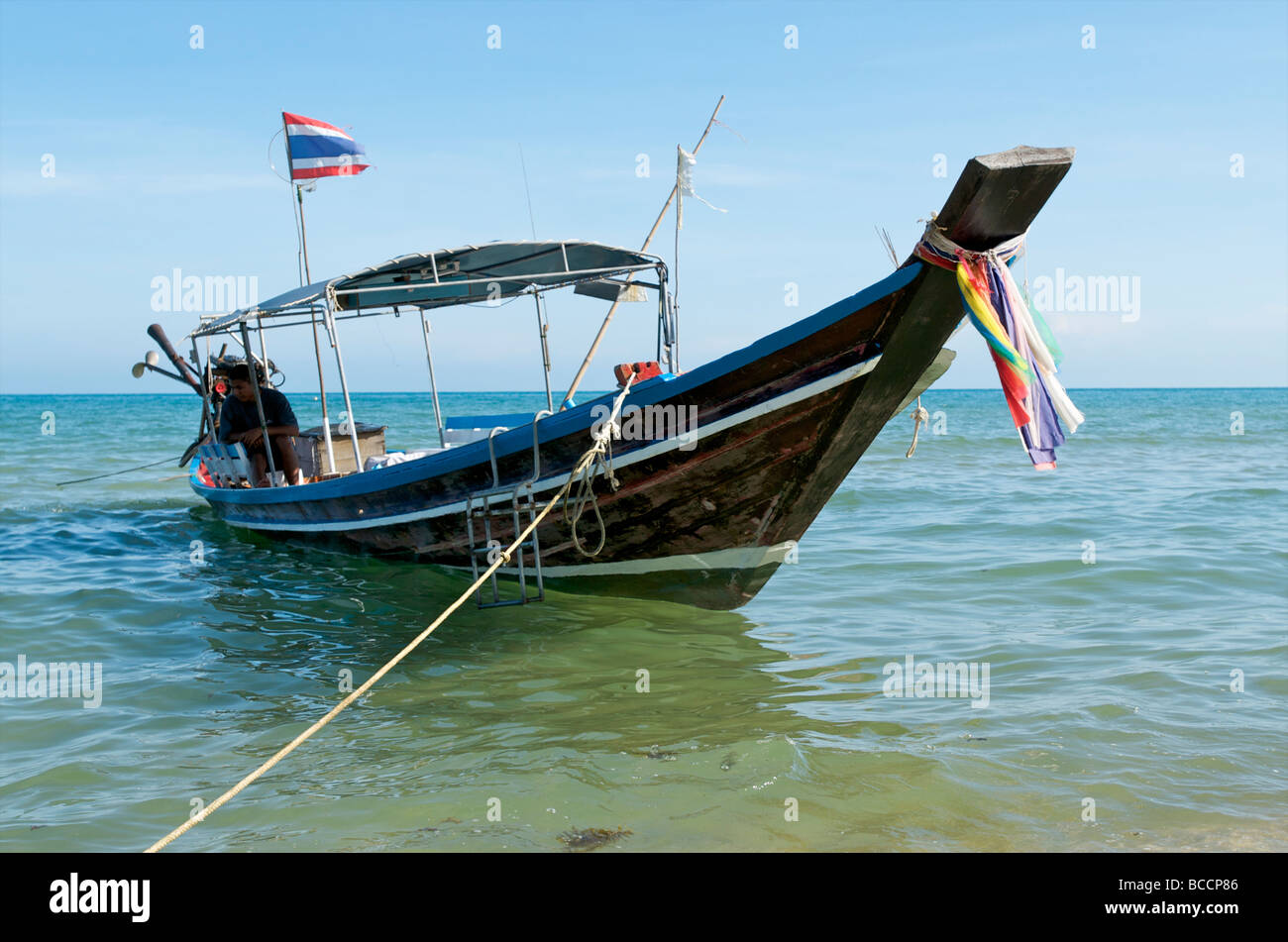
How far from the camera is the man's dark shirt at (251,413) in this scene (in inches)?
362

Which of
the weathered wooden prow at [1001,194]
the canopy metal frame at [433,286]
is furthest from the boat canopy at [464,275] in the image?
the weathered wooden prow at [1001,194]

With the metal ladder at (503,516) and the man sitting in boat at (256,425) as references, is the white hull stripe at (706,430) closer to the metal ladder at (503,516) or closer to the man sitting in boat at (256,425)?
the metal ladder at (503,516)

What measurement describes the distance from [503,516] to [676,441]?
5.02 feet

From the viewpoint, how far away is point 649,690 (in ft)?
18.3

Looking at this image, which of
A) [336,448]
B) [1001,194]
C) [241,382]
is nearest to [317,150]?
[241,382]

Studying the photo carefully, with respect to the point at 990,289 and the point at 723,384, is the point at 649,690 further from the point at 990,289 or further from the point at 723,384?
the point at 990,289

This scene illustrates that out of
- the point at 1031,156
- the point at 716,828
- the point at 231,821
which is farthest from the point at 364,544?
the point at 1031,156

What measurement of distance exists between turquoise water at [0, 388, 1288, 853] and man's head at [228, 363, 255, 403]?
159 cm

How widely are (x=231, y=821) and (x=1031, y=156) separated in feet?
14.3

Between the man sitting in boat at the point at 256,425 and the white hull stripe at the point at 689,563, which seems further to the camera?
the man sitting in boat at the point at 256,425

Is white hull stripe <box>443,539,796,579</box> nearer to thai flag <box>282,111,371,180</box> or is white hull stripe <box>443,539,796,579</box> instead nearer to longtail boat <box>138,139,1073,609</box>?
longtail boat <box>138,139,1073,609</box>

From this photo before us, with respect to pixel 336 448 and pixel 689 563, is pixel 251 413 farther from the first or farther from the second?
pixel 689 563

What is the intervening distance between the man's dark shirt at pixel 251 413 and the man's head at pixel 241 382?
53 mm
